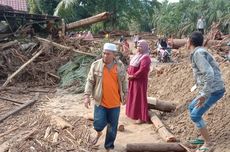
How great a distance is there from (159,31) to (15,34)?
32.1m

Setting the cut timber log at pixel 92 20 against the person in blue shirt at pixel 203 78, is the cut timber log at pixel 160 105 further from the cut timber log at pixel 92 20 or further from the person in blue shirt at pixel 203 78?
the cut timber log at pixel 92 20

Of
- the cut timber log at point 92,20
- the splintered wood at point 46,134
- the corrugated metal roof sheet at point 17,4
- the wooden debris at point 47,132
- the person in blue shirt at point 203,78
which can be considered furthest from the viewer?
the corrugated metal roof sheet at point 17,4

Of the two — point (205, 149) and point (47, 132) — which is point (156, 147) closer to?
point (205, 149)

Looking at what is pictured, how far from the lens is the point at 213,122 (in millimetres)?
6871

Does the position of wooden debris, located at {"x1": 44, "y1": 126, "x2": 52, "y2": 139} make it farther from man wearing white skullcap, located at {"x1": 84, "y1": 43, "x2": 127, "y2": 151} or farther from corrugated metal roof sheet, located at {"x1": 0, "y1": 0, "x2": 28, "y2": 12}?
corrugated metal roof sheet, located at {"x1": 0, "y1": 0, "x2": 28, "y2": 12}

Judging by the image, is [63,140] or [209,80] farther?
[63,140]

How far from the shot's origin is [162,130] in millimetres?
7043

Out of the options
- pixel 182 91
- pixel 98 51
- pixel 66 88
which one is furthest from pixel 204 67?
pixel 98 51

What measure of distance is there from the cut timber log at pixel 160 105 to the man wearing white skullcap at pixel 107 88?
86.9 inches

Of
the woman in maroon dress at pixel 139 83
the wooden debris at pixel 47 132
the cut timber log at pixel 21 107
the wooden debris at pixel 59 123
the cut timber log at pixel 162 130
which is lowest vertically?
the cut timber log at pixel 21 107

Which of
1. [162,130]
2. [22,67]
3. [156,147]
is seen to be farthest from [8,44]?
[156,147]

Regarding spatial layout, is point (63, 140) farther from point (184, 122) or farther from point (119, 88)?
point (184, 122)

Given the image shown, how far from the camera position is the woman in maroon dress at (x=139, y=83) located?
788 cm

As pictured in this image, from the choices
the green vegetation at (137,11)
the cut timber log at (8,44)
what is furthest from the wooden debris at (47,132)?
the green vegetation at (137,11)
